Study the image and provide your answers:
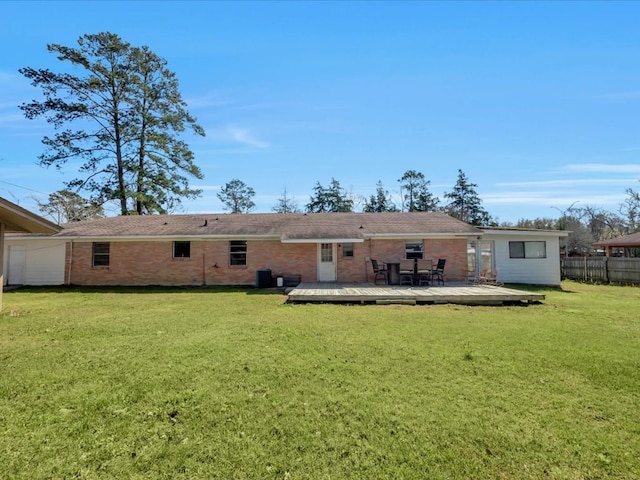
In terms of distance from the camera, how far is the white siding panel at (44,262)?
16.7 meters

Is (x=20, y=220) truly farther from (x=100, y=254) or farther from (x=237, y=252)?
(x=237, y=252)

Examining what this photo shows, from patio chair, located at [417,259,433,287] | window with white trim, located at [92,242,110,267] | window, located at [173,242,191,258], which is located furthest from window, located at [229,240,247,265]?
patio chair, located at [417,259,433,287]

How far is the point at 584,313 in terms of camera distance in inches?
375

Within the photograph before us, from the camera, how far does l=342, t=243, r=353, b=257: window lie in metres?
16.1

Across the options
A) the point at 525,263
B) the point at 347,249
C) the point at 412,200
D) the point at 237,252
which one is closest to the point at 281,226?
the point at 237,252

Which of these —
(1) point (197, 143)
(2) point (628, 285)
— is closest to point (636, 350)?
(2) point (628, 285)

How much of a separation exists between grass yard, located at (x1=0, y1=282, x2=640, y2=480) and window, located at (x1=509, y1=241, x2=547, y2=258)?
34.3 ft

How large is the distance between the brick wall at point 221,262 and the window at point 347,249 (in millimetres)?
143

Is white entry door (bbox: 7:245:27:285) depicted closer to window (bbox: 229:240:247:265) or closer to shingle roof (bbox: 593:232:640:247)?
window (bbox: 229:240:247:265)

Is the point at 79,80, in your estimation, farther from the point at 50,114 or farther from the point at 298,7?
the point at 298,7

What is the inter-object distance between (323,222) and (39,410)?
15.5 meters

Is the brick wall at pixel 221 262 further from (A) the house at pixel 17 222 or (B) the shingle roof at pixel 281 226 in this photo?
(A) the house at pixel 17 222

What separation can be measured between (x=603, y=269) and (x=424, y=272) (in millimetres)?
12145

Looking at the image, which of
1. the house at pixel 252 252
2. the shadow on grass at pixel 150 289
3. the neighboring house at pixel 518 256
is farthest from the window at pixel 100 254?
the neighboring house at pixel 518 256
